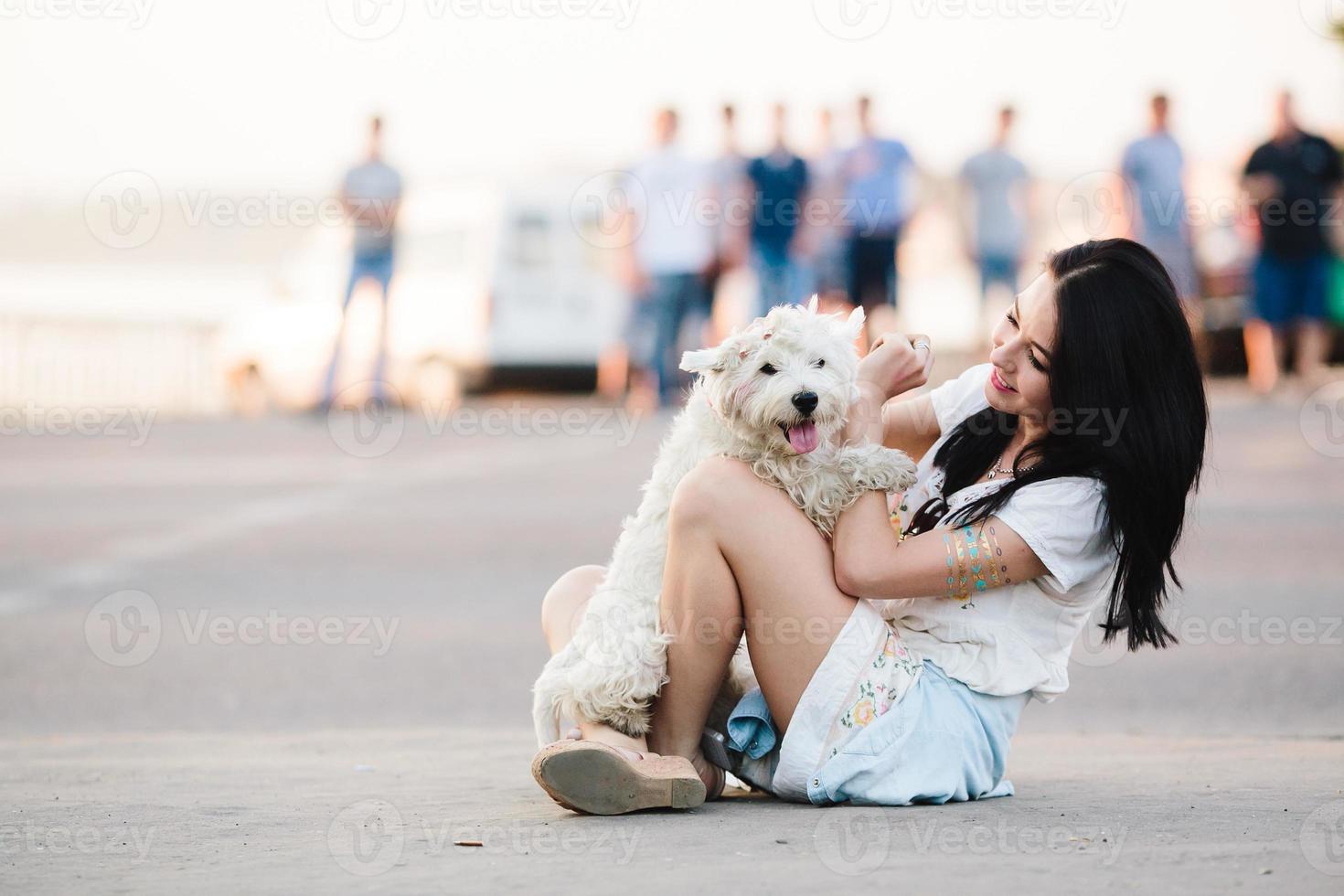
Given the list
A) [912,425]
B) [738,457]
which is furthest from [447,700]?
[738,457]

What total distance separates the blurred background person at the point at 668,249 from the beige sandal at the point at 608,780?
10437mm

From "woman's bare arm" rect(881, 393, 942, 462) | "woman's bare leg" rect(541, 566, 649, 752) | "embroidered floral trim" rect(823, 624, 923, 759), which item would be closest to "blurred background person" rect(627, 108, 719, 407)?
"woman's bare arm" rect(881, 393, 942, 462)

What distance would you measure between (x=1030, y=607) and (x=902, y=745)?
1.49 ft

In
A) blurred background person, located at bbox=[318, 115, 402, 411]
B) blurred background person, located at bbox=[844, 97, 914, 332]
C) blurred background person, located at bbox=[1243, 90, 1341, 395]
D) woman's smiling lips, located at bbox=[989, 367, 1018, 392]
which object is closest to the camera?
woman's smiling lips, located at bbox=[989, 367, 1018, 392]

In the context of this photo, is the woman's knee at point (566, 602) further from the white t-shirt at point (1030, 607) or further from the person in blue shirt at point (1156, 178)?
the person in blue shirt at point (1156, 178)

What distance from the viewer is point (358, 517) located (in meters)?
10.7

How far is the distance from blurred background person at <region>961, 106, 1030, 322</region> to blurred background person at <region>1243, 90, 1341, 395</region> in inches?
74.9

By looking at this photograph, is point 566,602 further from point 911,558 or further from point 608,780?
point 911,558

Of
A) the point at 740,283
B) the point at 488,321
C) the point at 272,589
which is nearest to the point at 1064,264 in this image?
the point at 272,589

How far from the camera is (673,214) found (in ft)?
46.3

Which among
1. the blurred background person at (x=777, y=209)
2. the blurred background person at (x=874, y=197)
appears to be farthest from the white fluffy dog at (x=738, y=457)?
the blurred background person at (x=874, y=197)

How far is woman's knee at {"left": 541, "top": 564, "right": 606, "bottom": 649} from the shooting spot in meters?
4.26

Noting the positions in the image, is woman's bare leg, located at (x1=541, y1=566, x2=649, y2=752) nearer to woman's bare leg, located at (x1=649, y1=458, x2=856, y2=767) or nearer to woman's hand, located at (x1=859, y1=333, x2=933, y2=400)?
woman's bare leg, located at (x1=649, y1=458, x2=856, y2=767)

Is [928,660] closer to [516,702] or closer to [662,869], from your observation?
[662,869]
